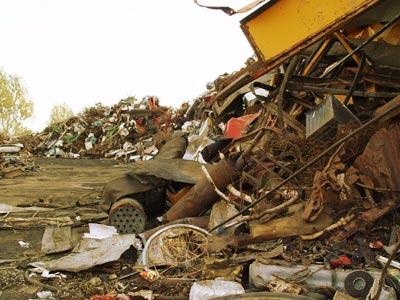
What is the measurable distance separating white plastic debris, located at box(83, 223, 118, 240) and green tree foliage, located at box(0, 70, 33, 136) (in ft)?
80.9

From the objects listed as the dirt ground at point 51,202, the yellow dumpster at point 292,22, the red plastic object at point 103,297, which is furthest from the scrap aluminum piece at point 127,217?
the yellow dumpster at point 292,22

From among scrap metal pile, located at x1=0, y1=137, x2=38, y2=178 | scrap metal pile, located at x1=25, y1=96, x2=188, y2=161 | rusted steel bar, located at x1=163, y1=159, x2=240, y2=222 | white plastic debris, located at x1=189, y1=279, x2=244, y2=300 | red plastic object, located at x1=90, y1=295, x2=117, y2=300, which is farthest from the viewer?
scrap metal pile, located at x1=25, y1=96, x2=188, y2=161

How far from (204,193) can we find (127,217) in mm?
979

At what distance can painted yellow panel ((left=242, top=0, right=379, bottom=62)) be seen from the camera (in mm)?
3330

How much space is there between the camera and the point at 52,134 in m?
16.5

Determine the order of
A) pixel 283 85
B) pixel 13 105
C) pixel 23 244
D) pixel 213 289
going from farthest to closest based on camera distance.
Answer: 1. pixel 13 105
2. pixel 23 244
3. pixel 283 85
4. pixel 213 289

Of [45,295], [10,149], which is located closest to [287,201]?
[45,295]

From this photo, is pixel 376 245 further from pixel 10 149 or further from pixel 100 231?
pixel 10 149

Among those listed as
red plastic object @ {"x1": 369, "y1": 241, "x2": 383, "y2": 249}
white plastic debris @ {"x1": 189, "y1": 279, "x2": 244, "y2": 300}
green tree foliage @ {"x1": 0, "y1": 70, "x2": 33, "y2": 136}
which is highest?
green tree foliage @ {"x1": 0, "y1": 70, "x2": 33, "y2": 136}

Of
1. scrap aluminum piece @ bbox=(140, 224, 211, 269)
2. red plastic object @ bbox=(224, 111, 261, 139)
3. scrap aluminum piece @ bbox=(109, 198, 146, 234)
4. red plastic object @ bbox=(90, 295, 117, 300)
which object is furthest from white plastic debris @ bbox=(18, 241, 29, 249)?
red plastic object @ bbox=(224, 111, 261, 139)

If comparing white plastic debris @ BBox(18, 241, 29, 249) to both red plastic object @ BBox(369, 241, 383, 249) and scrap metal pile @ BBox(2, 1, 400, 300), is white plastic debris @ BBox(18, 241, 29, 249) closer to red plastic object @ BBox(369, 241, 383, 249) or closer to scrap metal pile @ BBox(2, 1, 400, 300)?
scrap metal pile @ BBox(2, 1, 400, 300)

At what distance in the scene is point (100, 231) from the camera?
574cm

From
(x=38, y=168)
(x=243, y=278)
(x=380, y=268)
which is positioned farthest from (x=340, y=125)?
(x=38, y=168)

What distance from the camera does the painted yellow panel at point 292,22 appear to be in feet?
10.9
